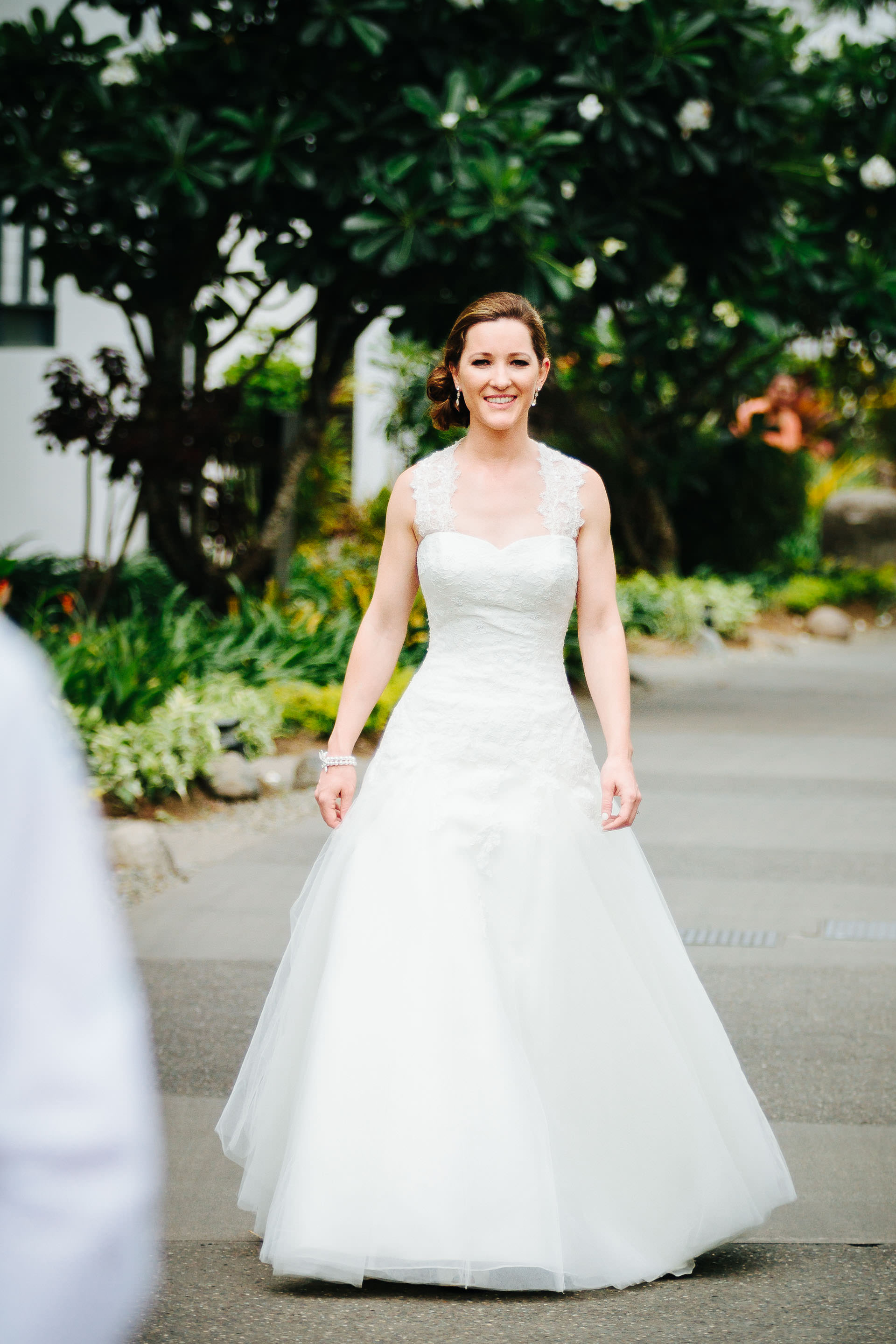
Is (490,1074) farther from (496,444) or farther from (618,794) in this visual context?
(496,444)

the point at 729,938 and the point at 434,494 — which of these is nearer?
the point at 434,494

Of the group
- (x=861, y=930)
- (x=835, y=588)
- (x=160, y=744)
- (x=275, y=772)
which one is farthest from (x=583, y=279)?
(x=861, y=930)

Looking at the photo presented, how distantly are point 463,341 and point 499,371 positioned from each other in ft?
0.44

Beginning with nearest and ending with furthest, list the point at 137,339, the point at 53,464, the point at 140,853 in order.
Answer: the point at 140,853, the point at 137,339, the point at 53,464

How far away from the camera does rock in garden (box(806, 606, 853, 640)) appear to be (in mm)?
17750

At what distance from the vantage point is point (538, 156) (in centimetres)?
902

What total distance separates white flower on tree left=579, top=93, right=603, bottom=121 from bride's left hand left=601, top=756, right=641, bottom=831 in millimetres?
7431

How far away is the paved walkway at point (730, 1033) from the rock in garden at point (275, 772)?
686 millimetres

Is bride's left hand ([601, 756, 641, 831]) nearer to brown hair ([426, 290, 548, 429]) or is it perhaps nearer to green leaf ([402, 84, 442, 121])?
brown hair ([426, 290, 548, 429])

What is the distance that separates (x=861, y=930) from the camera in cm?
611

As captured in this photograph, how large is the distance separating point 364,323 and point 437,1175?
9.42m

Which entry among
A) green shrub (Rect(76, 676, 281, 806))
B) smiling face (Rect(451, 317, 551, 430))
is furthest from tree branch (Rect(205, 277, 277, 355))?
smiling face (Rect(451, 317, 551, 430))

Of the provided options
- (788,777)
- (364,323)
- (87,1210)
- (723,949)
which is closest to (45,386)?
(364,323)

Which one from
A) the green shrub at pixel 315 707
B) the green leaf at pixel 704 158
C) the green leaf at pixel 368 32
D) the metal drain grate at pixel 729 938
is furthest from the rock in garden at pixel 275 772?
the green leaf at pixel 704 158
